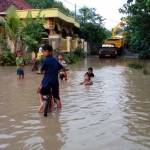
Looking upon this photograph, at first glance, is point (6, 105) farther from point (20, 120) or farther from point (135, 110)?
point (135, 110)

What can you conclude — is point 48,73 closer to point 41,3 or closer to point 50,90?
point 50,90

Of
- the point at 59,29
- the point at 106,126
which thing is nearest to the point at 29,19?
the point at 59,29

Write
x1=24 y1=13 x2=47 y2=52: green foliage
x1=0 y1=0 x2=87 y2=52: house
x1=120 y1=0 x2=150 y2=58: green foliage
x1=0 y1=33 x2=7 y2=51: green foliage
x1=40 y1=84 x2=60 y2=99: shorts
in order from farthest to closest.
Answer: x1=120 y1=0 x2=150 y2=58: green foliage → x1=0 y1=0 x2=87 y2=52: house → x1=0 y1=33 x2=7 y2=51: green foliage → x1=24 y1=13 x2=47 y2=52: green foliage → x1=40 y1=84 x2=60 y2=99: shorts

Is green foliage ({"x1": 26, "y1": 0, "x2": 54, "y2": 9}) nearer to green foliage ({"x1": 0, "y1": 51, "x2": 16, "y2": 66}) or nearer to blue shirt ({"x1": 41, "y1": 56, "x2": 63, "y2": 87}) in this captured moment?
green foliage ({"x1": 0, "y1": 51, "x2": 16, "y2": 66})

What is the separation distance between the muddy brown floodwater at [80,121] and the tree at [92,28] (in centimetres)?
3518

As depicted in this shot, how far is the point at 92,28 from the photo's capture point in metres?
50.0

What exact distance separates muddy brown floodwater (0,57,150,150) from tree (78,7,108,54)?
35181 mm

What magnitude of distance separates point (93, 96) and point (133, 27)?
80.8 feet

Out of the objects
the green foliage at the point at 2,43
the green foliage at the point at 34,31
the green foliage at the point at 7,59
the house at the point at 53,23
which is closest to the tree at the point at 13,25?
the green foliage at the point at 34,31

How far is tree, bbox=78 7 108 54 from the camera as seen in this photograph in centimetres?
5019

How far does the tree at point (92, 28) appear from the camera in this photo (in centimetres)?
5019

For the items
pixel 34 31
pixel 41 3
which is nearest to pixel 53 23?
pixel 34 31

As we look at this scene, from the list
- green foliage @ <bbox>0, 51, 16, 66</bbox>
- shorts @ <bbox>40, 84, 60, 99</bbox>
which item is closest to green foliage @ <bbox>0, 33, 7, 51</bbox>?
green foliage @ <bbox>0, 51, 16, 66</bbox>

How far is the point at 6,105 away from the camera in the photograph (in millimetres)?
11805
